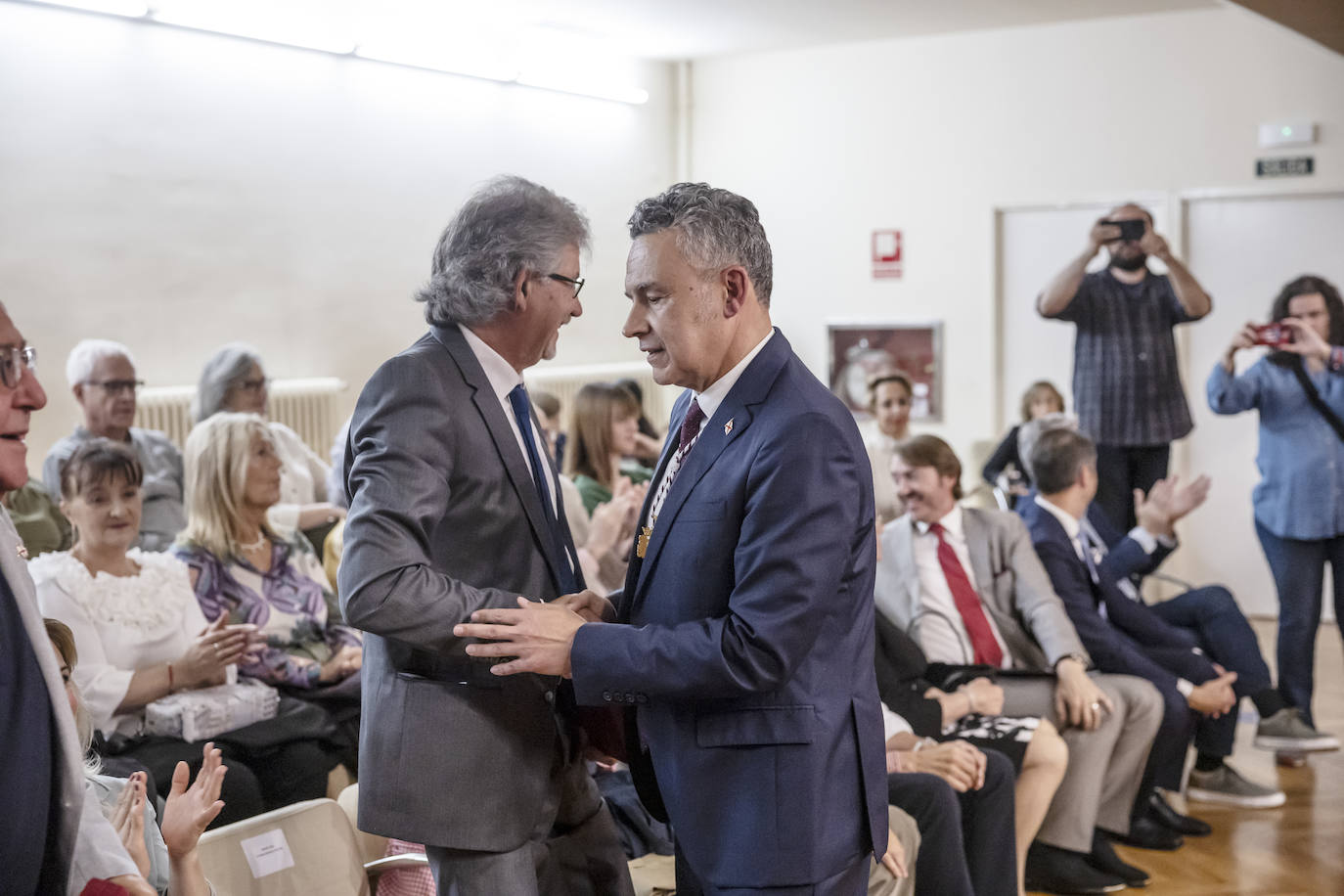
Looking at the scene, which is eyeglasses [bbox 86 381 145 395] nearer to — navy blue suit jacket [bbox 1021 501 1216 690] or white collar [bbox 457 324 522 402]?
navy blue suit jacket [bbox 1021 501 1216 690]

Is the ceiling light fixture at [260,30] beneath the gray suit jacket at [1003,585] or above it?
above

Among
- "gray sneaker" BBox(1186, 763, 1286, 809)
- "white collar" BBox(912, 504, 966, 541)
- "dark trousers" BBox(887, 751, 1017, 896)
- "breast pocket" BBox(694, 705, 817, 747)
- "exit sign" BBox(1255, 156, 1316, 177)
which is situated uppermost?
"exit sign" BBox(1255, 156, 1316, 177)

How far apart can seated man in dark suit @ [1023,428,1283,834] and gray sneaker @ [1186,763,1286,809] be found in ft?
0.07

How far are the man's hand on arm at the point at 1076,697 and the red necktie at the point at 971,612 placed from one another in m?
0.19

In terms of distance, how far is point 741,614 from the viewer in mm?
1645

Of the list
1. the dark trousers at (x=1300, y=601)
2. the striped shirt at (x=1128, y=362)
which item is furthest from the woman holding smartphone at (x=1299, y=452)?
the striped shirt at (x=1128, y=362)

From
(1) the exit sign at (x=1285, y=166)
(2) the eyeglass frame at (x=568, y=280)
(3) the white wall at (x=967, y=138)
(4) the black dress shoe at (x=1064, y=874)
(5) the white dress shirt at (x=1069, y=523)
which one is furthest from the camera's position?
(3) the white wall at (x=967, y=138)

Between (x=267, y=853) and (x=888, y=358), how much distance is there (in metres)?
6.68

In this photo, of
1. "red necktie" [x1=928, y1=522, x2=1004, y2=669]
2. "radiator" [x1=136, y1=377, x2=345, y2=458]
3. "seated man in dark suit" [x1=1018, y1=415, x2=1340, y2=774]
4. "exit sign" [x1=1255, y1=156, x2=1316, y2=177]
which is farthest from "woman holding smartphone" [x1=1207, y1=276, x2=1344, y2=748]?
"radiator" [x1=136, y1=377, x2=345, y2=458]

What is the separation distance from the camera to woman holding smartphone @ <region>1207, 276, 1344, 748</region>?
4.91 metres

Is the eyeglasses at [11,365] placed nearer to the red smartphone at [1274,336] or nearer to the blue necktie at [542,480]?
the blue necktie at [542,480]

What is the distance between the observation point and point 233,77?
6.68m

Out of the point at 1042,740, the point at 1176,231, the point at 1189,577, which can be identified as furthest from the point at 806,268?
the point at 1042,740

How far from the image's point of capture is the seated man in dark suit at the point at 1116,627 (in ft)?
13.3
